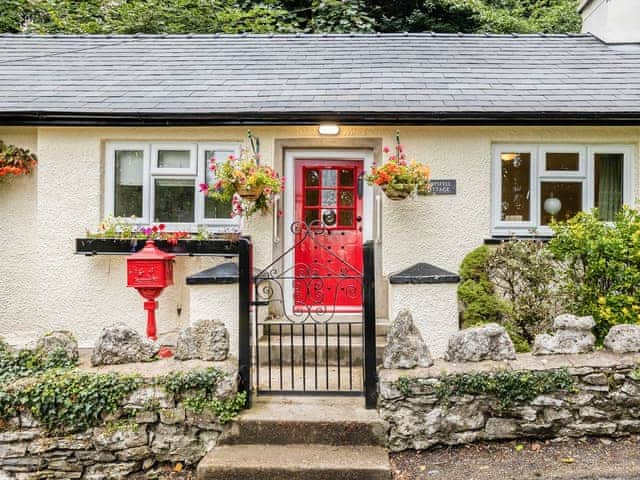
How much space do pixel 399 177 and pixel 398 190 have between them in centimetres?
16

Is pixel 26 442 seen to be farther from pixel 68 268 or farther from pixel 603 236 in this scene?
pixel 603 236

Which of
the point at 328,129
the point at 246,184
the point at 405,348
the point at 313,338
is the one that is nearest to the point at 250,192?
the point at 246,184

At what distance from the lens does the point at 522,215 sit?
620 cm

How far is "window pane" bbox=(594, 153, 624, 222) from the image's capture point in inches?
242

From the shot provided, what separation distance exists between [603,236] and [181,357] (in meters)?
4.49

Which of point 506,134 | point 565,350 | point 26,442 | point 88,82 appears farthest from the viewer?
point 88,82

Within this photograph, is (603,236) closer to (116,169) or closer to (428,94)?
(428,94)

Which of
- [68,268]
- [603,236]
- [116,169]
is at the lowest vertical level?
[68,268]

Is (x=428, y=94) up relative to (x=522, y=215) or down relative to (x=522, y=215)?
up

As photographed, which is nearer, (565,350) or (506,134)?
(565,350)

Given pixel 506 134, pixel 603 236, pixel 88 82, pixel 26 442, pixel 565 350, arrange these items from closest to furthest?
pixel 26 442 → pixel 565 350 → pixel 603 236 → pixel 506 134 → pixel 88 82

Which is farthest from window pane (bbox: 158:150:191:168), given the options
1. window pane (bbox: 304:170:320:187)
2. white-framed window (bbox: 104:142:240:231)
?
window pane (bbox: 304:170:320:187)

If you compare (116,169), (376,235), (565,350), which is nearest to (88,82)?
(116,169)

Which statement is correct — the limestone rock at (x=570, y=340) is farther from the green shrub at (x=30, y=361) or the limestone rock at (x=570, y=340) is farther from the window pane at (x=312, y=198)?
the green shrub at (x=30, y=361)
